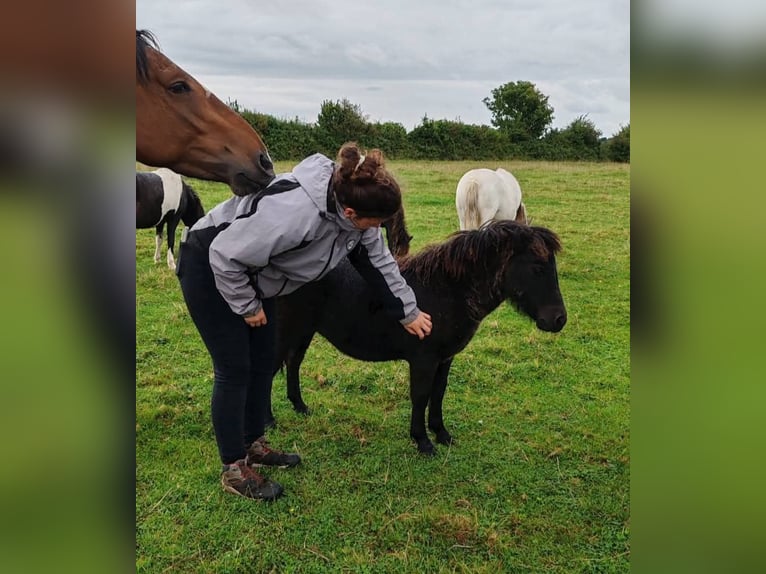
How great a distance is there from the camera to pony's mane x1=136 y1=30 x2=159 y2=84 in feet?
6.80

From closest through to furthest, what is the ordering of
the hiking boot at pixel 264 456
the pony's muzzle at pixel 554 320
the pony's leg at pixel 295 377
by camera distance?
the pony's muzzle at pixel 554 320 < the hiking boot at pixel 264 456 < the pony's leg at pixel 295 377

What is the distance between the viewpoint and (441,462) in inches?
131

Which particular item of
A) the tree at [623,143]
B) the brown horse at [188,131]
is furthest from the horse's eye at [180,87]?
the tree at [623,143]

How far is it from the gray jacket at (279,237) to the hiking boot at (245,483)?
36.1 inches

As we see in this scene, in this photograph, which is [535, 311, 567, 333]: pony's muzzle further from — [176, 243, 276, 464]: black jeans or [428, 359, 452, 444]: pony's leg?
[176, 243, 276, 464]: black jeans

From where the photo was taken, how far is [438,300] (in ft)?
10.7

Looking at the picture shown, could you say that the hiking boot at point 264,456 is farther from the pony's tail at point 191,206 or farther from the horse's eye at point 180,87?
the pony's tail at point 191,206

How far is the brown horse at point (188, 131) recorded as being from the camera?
83.7 inches

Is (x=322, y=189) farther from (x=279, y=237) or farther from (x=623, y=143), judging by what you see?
(x=623, y=143)

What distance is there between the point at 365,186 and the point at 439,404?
172cm

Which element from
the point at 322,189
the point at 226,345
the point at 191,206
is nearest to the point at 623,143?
the point at 322,189
